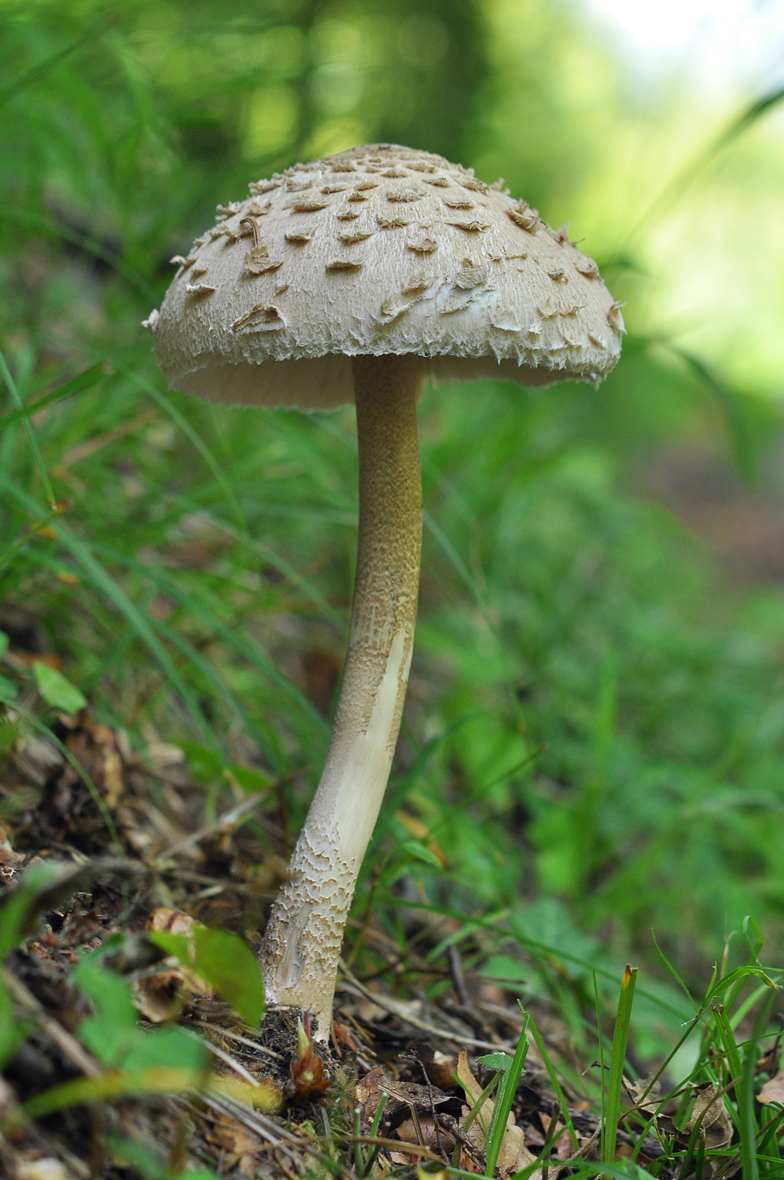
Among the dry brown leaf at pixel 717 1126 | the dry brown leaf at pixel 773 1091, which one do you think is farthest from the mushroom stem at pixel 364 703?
the dry brown leaf at pixel 773 1091

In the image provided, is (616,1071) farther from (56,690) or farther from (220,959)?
(56,690)

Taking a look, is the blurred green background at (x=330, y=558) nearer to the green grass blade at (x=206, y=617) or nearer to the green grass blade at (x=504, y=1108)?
the green grass blade at (x=206, y=617)

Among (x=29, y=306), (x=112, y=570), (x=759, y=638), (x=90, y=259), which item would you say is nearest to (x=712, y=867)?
(x=759, y=638)

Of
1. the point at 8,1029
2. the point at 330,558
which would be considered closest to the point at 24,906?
the point at 8,1029

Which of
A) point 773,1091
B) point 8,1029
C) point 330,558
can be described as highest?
point 330,558

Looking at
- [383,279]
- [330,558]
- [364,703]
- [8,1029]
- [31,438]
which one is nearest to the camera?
[8,1029]

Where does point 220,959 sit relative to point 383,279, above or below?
below
